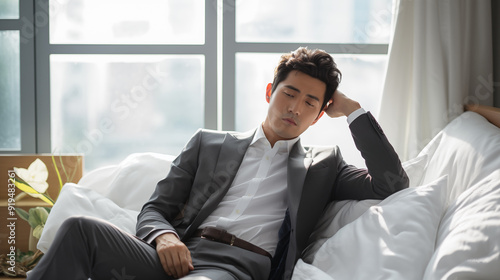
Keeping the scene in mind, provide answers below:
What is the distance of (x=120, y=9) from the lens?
2.60m

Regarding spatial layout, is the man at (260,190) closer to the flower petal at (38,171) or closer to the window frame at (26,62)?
the flower petal at (38,171)

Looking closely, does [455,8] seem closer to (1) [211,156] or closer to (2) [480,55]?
(2) [480,55]

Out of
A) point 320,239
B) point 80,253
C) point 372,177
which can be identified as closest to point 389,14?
point 372,177

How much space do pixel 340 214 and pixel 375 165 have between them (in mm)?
235

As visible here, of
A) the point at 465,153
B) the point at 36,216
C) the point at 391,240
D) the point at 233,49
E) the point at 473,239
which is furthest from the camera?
the point at 233,49

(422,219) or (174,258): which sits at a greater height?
(422,219)

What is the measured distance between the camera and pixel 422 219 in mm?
1430

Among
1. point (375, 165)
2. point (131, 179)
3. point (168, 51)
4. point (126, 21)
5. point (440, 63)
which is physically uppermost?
point (126, 21)

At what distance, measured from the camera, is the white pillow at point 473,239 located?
1.09m

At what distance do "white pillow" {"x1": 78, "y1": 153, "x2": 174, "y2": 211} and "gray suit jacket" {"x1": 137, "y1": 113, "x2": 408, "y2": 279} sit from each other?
0.33 m

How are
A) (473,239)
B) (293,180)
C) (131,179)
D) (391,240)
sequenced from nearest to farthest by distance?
1. (473,239)
2. (391,240)
3. (293,180)
4. (131,179)

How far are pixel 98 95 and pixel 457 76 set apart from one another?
1912 mm

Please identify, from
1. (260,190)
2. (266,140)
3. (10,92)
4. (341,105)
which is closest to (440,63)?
(341,105)

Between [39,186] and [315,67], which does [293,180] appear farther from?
[39,186]
